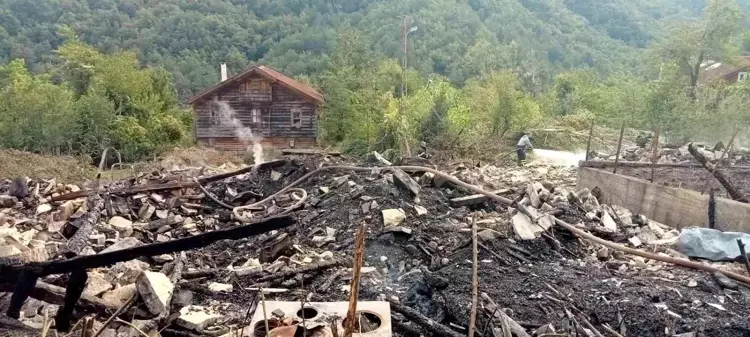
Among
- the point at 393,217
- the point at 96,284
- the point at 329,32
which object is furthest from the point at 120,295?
the point at 329,32

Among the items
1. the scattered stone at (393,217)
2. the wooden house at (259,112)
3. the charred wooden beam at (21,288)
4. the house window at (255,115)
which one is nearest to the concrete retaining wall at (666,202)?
the scattered stone at (393,217)

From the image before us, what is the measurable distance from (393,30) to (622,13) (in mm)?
36603

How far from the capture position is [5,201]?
8633 mm

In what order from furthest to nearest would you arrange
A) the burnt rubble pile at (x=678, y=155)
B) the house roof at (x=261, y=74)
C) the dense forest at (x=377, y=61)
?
the house roof at (x=261, y=74) < the dense forest at (x=377, y=61) < the burnt rubble pile at (x=678, y=155)

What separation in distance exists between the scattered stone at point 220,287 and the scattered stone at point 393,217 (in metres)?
2.34

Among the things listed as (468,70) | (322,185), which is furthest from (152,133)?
(468,70)

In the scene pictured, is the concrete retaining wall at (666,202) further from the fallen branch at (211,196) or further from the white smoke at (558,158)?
the fallen branch at (211,196)

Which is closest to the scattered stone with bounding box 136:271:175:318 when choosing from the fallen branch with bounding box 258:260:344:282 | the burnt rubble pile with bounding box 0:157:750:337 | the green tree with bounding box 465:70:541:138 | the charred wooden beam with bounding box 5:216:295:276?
the burnt rubble pile with bounding box 0:157:750:337

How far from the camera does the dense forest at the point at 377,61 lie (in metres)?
19.2

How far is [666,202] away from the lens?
780 centimetres

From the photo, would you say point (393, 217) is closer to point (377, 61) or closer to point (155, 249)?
point (155, 249)

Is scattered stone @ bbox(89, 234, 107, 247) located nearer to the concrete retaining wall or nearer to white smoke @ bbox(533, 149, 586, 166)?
the concrete retaining wall

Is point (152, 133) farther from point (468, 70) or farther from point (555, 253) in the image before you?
point (468, 70)

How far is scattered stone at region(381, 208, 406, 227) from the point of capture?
663 centimetres
